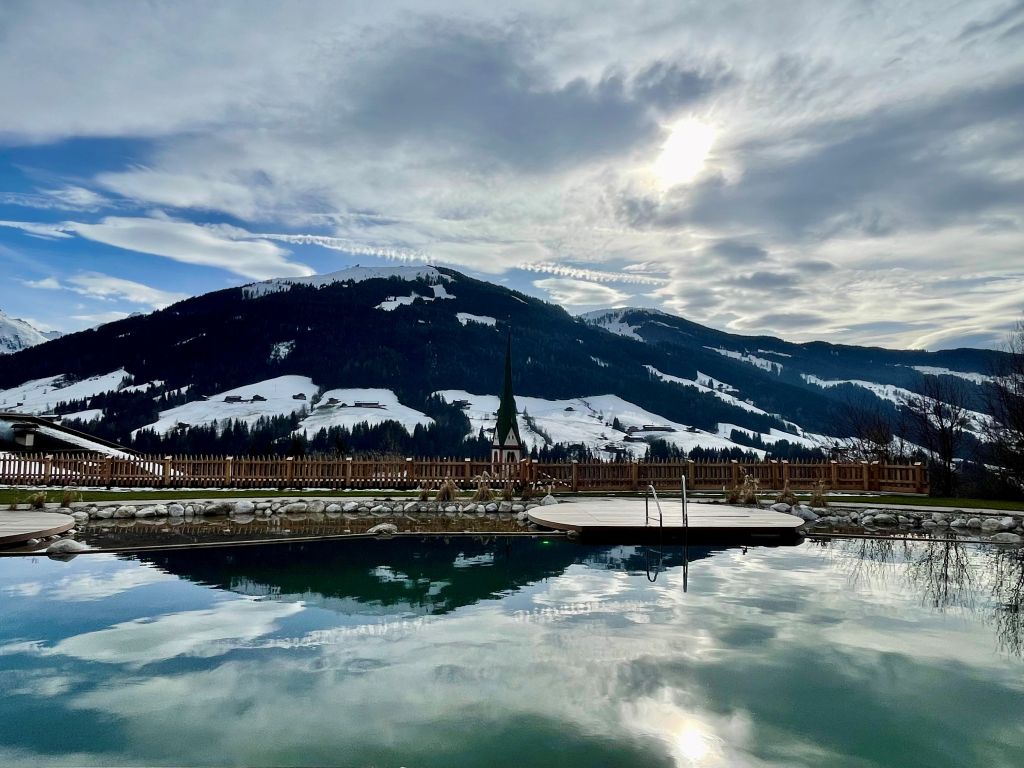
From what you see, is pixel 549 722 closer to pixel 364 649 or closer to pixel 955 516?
pixel 364 649

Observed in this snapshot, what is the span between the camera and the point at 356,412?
130000 millimetres

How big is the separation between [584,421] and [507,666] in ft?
488

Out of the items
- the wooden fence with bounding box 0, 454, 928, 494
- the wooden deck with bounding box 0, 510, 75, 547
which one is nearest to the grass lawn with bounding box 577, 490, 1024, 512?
the wooden fence with bounding box 0, 454, 928, 494

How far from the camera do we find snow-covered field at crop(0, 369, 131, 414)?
14688 centimetres

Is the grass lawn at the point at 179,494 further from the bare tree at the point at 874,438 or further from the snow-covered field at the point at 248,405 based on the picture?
the snow-covered field at the point at 248,405

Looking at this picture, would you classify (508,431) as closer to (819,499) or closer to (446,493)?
(446,493)

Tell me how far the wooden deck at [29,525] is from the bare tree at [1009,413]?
37.6m

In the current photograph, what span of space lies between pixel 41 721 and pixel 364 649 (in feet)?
10.1

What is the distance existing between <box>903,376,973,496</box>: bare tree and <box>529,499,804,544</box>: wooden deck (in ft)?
67.8

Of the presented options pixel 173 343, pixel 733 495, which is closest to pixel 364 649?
pixel 733 495

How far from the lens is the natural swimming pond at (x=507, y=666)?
550 centimetres

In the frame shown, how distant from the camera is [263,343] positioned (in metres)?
173

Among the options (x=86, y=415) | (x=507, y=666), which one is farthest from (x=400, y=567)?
(x=86, y=415)

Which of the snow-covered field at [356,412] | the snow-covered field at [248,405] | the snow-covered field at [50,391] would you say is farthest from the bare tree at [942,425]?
the snow-covered field at [50,391]
